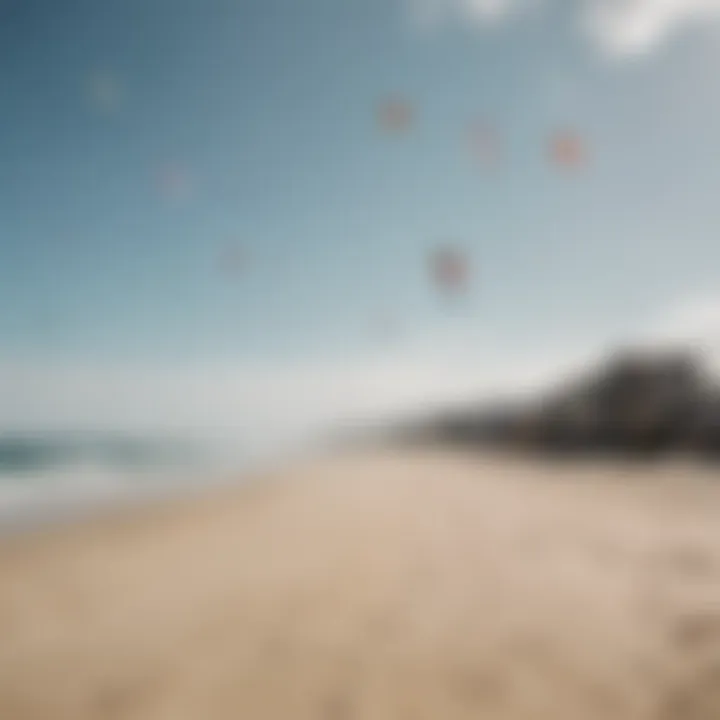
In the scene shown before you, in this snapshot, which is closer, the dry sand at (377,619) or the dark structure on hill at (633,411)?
the dry sand at (377,619)

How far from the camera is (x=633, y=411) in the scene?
1306 centimetres

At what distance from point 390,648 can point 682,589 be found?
6.08 feet

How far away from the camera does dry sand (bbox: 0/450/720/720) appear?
2389 mm

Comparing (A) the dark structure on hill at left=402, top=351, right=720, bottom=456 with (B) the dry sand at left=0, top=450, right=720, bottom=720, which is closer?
(B) the dry sand at left=0, top=450, right=720, bottom=720

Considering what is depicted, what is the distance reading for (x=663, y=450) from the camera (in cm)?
1188

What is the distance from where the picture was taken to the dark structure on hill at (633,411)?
37.7 feet

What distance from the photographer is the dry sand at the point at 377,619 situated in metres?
2.39

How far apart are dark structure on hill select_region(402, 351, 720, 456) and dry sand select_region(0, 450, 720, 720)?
634 centimetres

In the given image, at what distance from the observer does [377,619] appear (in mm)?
3174

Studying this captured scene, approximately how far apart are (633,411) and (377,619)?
11667 millimetres

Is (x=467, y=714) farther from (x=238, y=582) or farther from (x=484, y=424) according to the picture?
(x=484, y=424)

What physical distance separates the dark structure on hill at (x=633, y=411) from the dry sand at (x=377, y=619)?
20.8 ft

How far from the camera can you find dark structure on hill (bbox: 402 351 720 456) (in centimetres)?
1148

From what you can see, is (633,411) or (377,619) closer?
(377,619)
